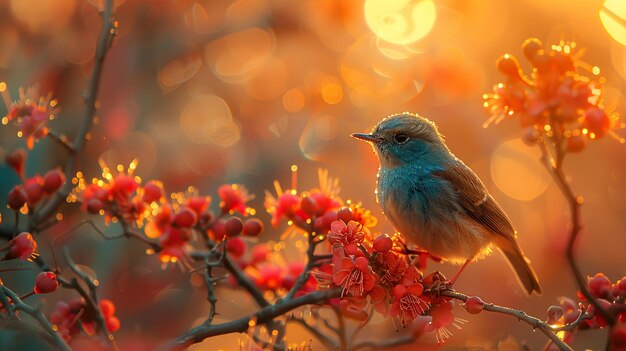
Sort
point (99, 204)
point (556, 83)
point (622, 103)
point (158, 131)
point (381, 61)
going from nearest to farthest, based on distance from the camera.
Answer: point (556, 83) < point (99, 204) < point (622, 103) < point (158, 131) < point (381, 61)

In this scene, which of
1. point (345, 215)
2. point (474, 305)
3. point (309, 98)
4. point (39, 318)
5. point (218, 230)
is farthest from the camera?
point (309, 98)

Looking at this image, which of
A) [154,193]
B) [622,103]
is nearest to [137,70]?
[154,193]

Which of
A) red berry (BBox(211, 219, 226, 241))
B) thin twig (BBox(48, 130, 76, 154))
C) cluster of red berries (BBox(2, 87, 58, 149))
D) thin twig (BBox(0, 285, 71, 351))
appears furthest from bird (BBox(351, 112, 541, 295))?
thin twig (BBox(0, 285, 71, 351))

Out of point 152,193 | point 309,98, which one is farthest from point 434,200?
point 309,98

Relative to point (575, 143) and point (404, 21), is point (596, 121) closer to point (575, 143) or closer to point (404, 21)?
point (575, 143)

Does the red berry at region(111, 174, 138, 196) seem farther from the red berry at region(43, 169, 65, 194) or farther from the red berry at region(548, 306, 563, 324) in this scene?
the red berry at region(548, 306, 563, 324)

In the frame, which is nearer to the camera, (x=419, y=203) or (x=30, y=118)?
(x=30, y=118)

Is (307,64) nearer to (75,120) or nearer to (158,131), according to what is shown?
(158,131)
